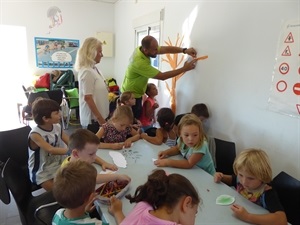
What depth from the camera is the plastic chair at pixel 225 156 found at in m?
2.01

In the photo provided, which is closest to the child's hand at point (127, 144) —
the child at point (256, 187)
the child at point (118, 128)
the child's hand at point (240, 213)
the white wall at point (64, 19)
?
the child at point (118, 128)

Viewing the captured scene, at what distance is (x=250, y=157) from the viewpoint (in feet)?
4.11

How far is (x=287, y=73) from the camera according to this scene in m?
1.67

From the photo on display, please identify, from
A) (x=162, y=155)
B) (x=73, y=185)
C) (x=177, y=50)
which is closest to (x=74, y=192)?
(x=73, y=185)

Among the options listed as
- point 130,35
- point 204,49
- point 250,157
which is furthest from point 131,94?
point 130,35

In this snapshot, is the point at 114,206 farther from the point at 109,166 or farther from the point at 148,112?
the point at 148,112

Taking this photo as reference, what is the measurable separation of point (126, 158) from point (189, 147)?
47cm

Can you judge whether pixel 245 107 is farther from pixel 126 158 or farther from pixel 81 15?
pixel 81 15

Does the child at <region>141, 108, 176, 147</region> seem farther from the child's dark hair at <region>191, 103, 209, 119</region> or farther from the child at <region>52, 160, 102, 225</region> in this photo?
the child at <region>52, 160, 102, 225</region>

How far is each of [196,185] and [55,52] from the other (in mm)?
4941

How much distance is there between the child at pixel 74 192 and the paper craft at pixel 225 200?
0.61 meters

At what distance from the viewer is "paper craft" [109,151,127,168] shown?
1.63 meters

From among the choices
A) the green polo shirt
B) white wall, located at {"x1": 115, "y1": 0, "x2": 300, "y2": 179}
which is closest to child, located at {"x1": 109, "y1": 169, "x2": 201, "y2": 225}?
white wall, located at {"x1": 115, "y1": 0, "x2": 300, "y2": 179}

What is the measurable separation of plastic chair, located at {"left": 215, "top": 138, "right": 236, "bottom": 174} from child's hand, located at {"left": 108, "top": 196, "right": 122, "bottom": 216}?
118cm
